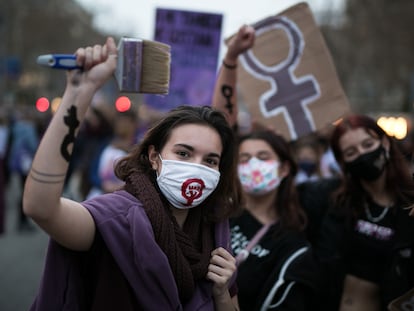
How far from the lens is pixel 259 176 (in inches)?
122

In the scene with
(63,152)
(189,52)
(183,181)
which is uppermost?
(189,52)

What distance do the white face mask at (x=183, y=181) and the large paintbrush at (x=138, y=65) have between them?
31 cm

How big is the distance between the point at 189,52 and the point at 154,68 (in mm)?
2932

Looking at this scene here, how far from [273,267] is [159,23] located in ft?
8.00

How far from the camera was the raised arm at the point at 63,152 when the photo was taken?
5.12ft

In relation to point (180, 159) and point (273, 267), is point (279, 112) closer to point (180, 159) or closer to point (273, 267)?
point (273, 267)

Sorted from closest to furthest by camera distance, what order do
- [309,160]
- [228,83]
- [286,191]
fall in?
[228,83], [286,191], [309,160]

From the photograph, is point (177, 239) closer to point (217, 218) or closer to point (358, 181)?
point (217, 218)

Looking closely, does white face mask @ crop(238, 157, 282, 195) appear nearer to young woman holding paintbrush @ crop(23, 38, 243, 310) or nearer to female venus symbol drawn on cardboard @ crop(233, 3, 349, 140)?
female venus symbol drawn on cardboard @ crop(233, 3, 349, 140)

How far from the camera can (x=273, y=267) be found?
2.82 meters

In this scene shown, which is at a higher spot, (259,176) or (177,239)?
(259,176)

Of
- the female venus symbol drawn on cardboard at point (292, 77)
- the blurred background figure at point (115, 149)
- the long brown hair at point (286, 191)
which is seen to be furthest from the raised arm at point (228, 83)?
the blurred background figure at point (115, 149)

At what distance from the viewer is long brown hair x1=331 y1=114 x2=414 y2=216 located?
3100mm

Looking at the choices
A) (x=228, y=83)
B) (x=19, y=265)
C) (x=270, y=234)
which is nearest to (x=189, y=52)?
(x=228, y=83)
